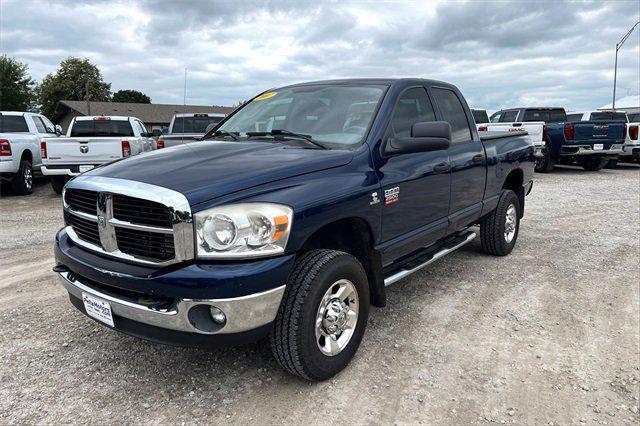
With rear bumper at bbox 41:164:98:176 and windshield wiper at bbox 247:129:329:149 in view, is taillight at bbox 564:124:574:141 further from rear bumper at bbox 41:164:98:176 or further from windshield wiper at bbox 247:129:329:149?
rear bumper at bbox 41:164:98:176

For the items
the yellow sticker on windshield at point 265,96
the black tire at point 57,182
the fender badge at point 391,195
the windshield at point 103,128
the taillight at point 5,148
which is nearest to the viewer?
the fender badge at point 391,195

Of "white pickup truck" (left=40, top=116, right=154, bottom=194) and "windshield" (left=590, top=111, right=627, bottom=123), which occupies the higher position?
"windshield" (left=590, top=111, right=627, bottom=123)

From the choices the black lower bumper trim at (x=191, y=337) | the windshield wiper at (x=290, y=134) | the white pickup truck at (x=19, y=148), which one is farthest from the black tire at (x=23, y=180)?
the black lower bumper trim at (x=191, y=337)

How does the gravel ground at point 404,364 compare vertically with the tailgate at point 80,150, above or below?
below

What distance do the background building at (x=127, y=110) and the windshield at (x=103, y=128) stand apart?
36215 millimetres

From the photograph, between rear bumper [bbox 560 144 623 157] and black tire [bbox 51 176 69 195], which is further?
rear bumper [bbox 560 144 623 157]

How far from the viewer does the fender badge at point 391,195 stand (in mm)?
3287

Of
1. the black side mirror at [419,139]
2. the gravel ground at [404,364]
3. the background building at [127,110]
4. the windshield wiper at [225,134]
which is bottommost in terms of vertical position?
the gravel ground at [404,364]

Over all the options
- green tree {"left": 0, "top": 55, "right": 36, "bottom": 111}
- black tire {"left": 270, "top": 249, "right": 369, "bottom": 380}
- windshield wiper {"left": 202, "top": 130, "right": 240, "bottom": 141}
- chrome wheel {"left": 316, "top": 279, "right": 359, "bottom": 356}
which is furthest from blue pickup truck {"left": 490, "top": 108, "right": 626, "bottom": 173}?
green tree {"left": 0, "top": 55, "right": 36, "bottom": 111}

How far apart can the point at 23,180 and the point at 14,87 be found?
47.9 m

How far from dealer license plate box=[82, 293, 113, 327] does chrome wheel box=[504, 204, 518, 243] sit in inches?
172

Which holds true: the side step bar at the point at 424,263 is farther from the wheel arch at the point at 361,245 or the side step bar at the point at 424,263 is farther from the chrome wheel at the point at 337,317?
the chrome wheel at the point at 337,317

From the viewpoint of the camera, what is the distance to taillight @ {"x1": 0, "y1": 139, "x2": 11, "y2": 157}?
9844mm

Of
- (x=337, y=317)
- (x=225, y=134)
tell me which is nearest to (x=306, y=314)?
(x=337, y=317)
